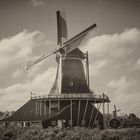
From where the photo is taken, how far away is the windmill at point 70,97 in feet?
103

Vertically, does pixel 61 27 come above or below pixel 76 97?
above

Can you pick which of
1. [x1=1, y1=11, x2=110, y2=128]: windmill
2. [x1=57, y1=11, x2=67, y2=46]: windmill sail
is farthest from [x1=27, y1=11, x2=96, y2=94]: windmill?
[x1=57, y1=11, x2=67, y2=46]: windmill sail

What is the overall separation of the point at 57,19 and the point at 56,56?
164 inches

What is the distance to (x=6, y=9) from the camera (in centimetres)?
2741

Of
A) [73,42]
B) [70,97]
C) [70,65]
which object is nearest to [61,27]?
[73,42]

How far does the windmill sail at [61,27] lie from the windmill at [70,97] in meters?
0.17

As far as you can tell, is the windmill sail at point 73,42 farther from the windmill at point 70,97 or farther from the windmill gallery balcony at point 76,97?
the windmill gallery balcony at point 76,97

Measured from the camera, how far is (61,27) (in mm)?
35000

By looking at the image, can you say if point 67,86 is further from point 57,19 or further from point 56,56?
point 57,19

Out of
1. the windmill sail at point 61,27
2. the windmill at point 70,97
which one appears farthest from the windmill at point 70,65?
the windmill sail at point 61,27

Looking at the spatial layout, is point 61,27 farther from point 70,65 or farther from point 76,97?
point 76,97

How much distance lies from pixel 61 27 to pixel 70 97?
8.39 m

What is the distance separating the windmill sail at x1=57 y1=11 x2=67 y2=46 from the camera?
34.6 meters

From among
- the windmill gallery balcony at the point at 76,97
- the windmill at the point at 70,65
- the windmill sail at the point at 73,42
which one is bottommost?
the windmill gallery balcony at the point at 76,97
